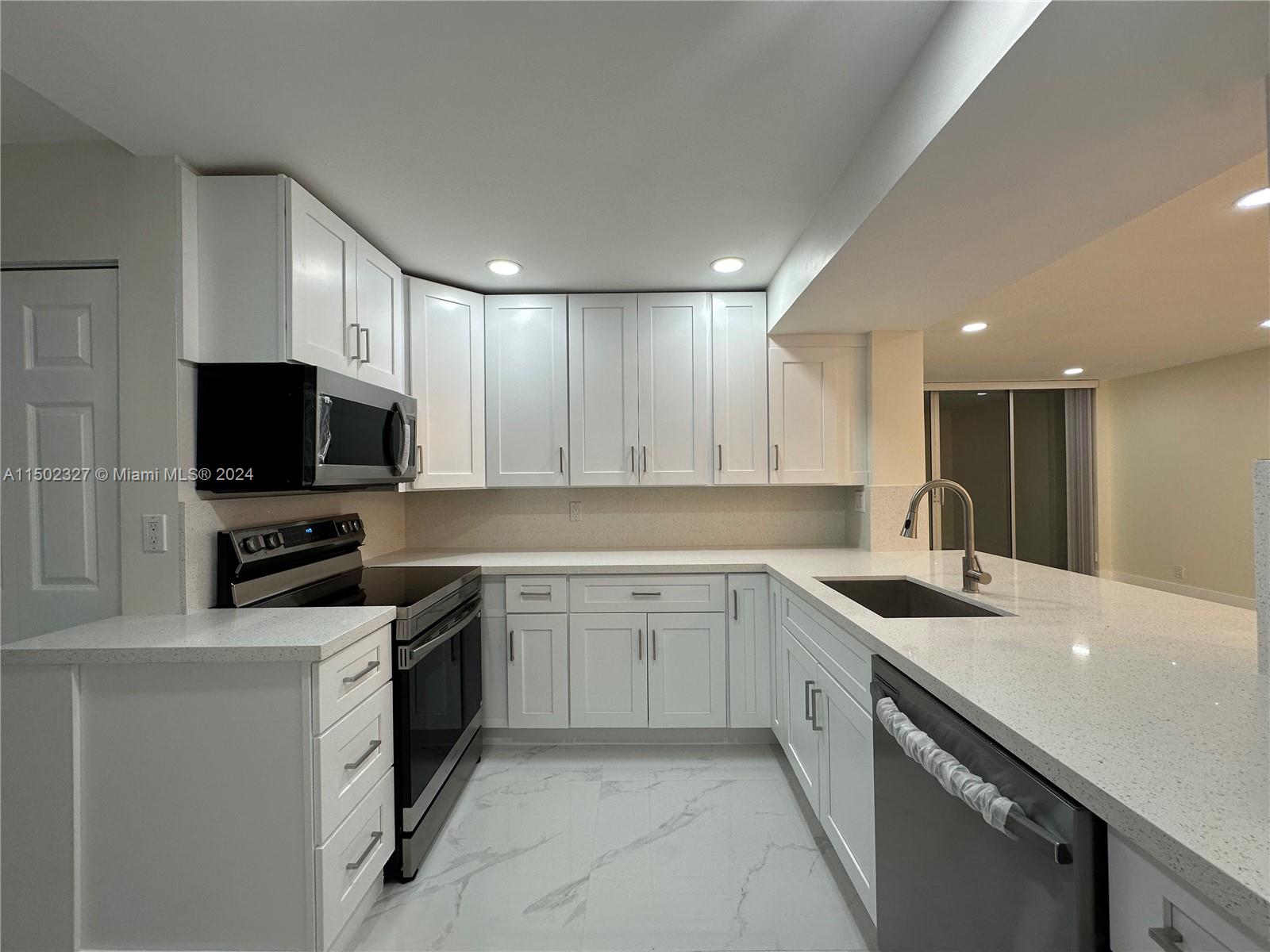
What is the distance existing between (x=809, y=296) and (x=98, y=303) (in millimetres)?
2412

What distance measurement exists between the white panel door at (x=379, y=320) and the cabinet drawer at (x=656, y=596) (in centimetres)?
123

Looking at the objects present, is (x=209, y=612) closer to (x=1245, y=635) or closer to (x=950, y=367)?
(x=1245, y=635)

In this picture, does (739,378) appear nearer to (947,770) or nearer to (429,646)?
(429,646)

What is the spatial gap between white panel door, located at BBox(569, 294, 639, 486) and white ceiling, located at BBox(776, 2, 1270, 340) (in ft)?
4.01

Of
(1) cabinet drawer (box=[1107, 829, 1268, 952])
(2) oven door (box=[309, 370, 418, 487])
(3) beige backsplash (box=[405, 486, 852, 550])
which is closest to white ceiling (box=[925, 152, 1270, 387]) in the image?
(3) beige backsplash (box=[405, 486, 852, 550])

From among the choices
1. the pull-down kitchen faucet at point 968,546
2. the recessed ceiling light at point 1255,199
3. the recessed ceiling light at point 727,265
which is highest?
A: the recessed ceiling light at point 1255,199

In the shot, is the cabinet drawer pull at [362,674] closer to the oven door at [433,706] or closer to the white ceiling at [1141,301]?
the oven door at [433,706]

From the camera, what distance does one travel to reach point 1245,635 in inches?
53.4

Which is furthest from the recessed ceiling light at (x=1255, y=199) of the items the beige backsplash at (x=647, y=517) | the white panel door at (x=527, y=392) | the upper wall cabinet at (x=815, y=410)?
the white panel door at (x=527, y=392)

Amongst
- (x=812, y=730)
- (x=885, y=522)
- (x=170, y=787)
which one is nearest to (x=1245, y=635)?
(x=812, y=730)

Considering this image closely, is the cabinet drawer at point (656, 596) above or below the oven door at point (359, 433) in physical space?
below

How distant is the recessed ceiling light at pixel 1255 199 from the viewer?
2.09 meters

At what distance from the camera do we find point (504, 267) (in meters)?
2.69

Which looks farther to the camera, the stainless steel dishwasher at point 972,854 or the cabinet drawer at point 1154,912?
the stainless steel dishwasher at point 972,854
